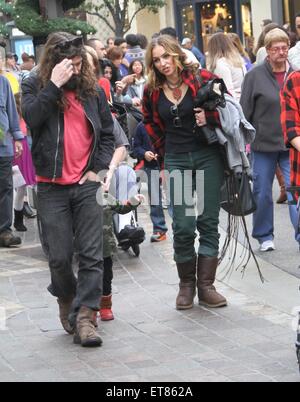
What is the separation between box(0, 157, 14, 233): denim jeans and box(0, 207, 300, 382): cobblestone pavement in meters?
2.03

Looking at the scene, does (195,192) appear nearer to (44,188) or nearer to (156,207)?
(44,188)

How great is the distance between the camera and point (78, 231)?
694 centimetres

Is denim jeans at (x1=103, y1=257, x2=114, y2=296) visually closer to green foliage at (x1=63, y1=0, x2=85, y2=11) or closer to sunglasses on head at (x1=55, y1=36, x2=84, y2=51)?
sunglasses on head at (x1=55, y1=36, x2=84, y2=51)

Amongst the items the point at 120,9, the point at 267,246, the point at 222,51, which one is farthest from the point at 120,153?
the point at 120,9

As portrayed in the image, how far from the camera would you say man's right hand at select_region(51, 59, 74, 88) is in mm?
6707

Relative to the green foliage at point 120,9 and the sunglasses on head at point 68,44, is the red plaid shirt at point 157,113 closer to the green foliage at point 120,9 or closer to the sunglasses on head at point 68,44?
the sunglasses on head at point 68,44

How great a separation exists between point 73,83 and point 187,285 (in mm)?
1839

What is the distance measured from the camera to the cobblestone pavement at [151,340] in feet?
20.1

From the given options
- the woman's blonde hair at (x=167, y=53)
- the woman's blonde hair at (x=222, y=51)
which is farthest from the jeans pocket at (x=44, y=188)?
the woman's blonde hair at (x=222, y=51)

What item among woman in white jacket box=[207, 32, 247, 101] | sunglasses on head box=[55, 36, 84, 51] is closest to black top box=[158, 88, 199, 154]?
sunglasses on head box=[55, 36, 84, 51]

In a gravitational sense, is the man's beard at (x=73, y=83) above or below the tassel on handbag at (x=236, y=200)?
above
